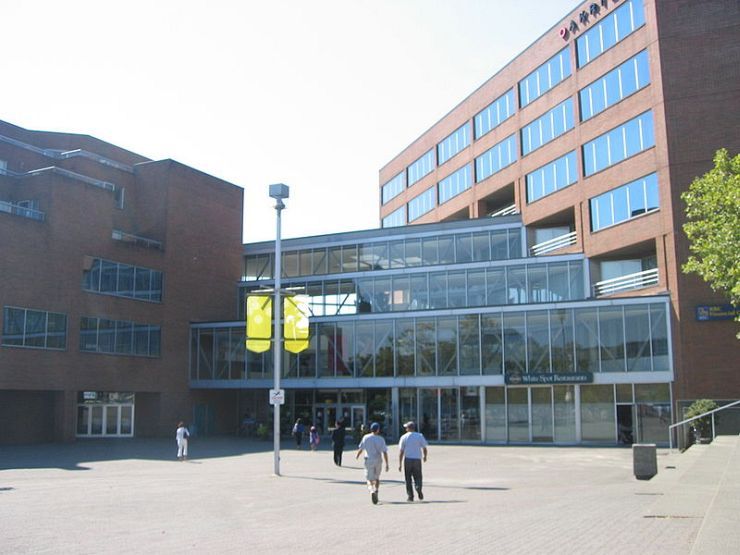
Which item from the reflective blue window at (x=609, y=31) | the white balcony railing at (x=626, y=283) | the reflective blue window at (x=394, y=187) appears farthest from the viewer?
the reflective blue window at (x=394, y=187)

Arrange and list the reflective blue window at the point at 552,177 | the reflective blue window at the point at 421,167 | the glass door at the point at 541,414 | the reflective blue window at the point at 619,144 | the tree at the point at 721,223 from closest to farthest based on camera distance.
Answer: the tree at the point at 721,223 < the reflective blue window at the point at 619,144 < the glass door at the point at 541,414 < the reflective blue window at the point at 552,177 < the reflective blue window at the point at 421,167

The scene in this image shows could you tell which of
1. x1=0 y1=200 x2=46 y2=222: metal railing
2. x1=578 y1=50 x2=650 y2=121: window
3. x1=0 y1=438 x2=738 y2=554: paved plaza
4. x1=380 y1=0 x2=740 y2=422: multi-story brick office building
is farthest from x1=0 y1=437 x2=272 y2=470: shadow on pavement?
x1=578 y1=50 x2=650 y2=121: window

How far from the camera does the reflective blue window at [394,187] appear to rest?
65875mm

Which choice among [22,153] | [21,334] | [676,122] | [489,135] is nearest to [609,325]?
[676,122]

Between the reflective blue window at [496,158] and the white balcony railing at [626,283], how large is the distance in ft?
35.6

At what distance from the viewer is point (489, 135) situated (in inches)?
1977

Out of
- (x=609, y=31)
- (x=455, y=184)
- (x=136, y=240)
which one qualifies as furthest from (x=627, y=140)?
(x=136, y=240)

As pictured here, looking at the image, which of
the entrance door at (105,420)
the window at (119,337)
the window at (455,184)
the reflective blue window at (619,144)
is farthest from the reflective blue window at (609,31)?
the entrance door at (105,420)

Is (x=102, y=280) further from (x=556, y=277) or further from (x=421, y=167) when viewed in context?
(x=421, y=167)

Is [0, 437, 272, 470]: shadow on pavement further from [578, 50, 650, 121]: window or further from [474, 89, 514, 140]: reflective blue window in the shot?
[474, 89, 514, 140]: reflective blue window

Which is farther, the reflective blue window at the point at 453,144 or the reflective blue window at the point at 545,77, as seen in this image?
the reflective blue window at the point at 453,144

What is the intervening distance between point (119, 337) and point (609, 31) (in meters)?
29.8

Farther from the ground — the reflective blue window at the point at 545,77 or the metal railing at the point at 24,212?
the reflective blue window at the point at 545,77

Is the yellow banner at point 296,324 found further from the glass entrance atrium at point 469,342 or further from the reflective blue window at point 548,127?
the reflective blue window at point 548,127
